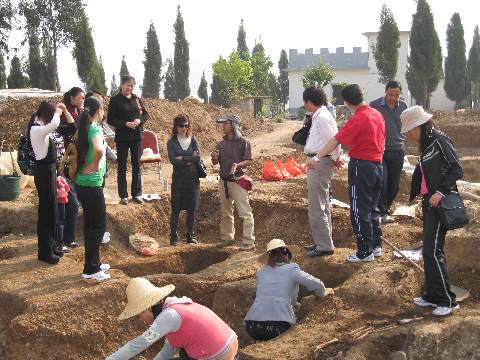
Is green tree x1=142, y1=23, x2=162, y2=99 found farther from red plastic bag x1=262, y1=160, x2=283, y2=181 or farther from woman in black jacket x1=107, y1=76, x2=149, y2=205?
woman in black jacket x1=107, y1=76, x2=149, y2=205

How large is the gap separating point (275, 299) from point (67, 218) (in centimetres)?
335

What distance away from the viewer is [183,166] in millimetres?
8289

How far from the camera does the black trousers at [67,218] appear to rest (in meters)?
7.41

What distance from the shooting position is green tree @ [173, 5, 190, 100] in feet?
146

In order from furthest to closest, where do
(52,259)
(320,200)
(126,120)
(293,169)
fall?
(293,169)
(126,120)
(52,259)
(320,200)

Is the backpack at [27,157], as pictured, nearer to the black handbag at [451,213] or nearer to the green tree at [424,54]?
the black handbag at [451,213]

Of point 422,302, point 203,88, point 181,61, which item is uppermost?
point 181,61

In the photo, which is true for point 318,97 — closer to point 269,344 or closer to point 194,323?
point 269,344

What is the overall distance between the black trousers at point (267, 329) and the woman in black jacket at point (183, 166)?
10.4 ft

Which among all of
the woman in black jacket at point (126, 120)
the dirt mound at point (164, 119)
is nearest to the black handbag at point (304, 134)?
the woman in black jacket at point (126, 120)

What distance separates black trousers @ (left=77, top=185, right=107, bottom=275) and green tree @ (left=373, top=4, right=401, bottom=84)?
28754 millimetres

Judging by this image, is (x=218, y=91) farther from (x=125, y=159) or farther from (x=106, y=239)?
(x=106, y=239)

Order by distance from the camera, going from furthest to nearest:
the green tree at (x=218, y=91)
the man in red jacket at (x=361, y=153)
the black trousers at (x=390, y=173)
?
1. the green tree at (x=218, y=91)
2. the black trousers at (x=390, y=173)
3. the man in red jacket at (x=361, y=153)

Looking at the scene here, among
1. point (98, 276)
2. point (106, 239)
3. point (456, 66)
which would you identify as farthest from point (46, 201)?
point (456, 66)
